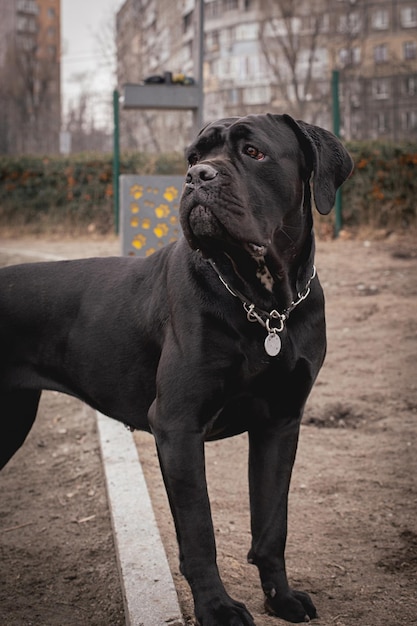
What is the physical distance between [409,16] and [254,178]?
19320 mm

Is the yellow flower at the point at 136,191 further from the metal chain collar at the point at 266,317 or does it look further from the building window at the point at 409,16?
the building window at the point at 409,16

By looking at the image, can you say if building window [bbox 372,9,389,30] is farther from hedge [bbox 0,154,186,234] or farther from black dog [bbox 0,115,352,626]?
black dog [bbox 0,115,352,626]

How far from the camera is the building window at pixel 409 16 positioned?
19.4m

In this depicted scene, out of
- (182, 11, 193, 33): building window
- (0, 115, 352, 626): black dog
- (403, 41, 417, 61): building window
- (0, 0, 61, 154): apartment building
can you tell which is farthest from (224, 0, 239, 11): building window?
(0, 115, 352, 626): black dog

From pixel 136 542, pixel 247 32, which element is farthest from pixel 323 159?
pixel 247 32

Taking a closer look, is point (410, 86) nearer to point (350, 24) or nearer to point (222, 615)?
point (350, 24)

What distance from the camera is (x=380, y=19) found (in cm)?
2117

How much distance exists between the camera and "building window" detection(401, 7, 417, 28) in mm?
19359

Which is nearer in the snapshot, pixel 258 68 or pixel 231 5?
pixel 258 68

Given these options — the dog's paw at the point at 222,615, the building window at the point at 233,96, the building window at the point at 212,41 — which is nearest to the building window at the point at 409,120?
the building window at the point at 233,96

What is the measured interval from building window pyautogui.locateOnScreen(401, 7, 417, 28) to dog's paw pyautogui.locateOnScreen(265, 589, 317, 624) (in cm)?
1817

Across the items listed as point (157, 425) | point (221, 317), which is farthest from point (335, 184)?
point (157, 425)

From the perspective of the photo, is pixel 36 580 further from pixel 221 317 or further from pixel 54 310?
pixel 221 317

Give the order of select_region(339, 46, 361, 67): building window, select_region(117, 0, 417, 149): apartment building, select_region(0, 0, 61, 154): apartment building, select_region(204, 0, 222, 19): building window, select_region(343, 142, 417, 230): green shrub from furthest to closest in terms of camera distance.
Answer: select_region(0, 0, 61, 154): apartment building
select_region(204, 0, 222, 19): building window
select_region(339, 46, 361, 67): building window
select_region(117, 0, 417, 149): apartment building
select_region(343, 142, 417, 230): green shrub
